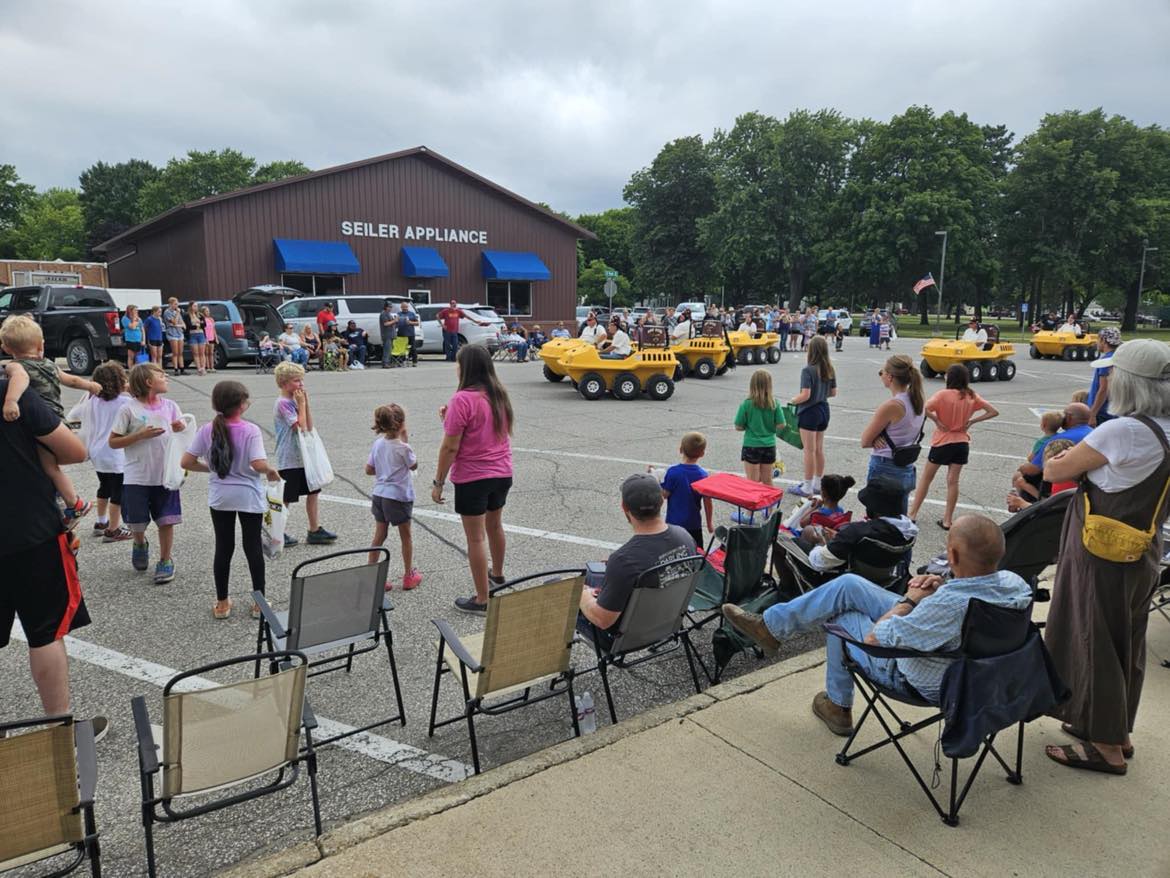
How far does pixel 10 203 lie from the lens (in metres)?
72.9

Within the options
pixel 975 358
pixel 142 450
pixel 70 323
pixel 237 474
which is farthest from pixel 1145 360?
pixel 70 323

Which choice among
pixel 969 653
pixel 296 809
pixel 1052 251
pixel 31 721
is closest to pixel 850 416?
pixel 969 653

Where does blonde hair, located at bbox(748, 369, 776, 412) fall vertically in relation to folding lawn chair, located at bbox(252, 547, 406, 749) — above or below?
above

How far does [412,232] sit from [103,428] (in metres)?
26.5

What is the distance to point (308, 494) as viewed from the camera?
629 centimetres

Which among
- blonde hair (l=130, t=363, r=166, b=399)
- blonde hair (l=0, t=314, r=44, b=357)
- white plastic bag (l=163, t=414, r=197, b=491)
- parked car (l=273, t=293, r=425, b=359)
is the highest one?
parked car (l=273, t=293, r=425, b=359)

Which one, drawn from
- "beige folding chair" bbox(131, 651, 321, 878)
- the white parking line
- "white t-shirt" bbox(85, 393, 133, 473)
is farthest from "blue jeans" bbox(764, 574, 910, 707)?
"white t-shirt" bbox(85, 393, 133, 473)

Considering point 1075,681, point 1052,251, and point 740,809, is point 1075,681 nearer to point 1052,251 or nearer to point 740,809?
point 740,809

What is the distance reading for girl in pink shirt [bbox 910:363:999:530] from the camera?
6578 millimetres

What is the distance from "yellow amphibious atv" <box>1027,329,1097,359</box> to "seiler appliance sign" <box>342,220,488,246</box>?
22.6 m

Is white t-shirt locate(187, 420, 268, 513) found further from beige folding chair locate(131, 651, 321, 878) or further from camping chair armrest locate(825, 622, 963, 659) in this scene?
camping chair armrest locate(825, 622, 963, 659)

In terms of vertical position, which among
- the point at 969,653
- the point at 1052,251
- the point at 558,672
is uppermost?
the point at 1052,251

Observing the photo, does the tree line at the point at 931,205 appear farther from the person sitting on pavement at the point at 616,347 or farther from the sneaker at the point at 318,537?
the sneaker at the point at 318,537

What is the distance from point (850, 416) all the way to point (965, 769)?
11419 millimetres
